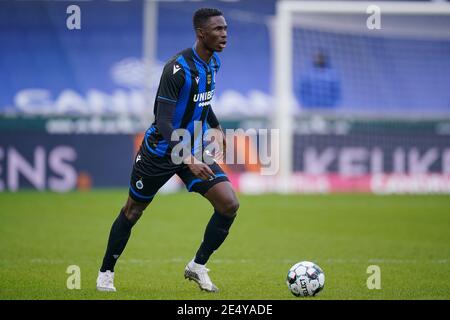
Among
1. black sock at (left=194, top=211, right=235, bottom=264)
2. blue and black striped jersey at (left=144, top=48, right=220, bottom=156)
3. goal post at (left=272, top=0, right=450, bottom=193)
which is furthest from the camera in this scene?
goal post at (left=272, top=0, right=450, bottom=193)

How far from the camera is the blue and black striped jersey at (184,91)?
24.6 ft

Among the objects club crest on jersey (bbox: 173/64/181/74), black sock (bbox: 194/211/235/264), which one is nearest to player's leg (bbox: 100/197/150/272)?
black sock (bbox: 194/211/235/264)

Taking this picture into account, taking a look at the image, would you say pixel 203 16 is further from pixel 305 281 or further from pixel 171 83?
pixel 305 281

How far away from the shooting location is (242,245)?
1172 centimetres

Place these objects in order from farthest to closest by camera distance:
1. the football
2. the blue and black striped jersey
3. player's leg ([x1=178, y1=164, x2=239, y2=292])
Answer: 1. player's leg ([x1=178, y1=164, x2=239, y2=292])
2. the blue and black striped jersey
3. the football

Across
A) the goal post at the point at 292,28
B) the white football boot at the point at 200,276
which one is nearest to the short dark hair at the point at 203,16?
the white football boot at the point at 200,276

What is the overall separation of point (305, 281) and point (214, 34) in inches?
83.7

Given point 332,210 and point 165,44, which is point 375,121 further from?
point 165,44

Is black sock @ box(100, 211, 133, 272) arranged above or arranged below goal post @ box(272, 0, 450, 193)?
below

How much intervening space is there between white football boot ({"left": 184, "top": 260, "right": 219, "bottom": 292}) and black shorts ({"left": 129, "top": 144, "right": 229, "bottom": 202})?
24.8 inches

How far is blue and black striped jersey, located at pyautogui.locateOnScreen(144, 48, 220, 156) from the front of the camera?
24.6 feet

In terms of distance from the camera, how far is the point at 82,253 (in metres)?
10.6

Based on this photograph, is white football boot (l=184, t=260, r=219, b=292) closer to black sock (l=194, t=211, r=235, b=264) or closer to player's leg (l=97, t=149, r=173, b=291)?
black sock (l=194, t=211, r=235, b=264)

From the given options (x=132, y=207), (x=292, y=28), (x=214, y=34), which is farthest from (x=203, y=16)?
(x=292, y=28)
